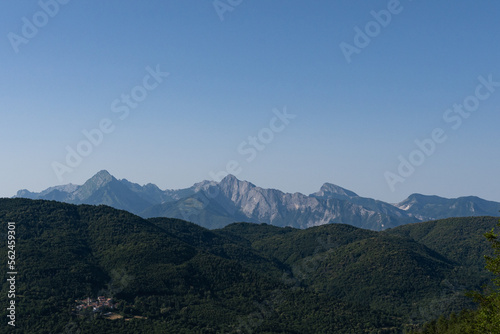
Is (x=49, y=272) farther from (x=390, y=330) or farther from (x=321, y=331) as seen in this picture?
(x=390, y=330)

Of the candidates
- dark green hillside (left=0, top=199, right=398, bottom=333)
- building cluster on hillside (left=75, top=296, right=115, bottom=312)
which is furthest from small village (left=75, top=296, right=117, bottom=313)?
dark green hillside (left=0, top=199, right=398, bottom=333)

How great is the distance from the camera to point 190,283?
596 ft

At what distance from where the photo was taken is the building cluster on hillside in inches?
5719

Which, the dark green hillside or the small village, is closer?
the dark green hillside

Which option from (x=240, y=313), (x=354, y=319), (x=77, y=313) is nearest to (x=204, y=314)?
(x=240, y=313)

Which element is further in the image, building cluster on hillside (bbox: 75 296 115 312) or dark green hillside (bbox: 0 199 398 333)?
building cluster on hillside (bbox: 75 296 115 312)

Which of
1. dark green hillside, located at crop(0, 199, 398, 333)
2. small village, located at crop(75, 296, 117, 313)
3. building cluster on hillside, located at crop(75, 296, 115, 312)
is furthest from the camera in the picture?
building cluster on hillside, located at crop(75, 296, 115, 312)

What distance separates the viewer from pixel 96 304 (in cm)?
14975

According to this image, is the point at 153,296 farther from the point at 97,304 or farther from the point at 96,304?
the point at 96,304

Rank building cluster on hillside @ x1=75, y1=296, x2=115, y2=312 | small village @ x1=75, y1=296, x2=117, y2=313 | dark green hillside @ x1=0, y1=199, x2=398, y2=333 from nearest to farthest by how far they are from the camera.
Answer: dark green hillside @ x1=0, y1=199, x2=398, y2=333 → small village @ x1=75, y1=296, x2=117, y2=313 → building cluster on hillside @ x1=75, y1=296, x2=115, y2=312

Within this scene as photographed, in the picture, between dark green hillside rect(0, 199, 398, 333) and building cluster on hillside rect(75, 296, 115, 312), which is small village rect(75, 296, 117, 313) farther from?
dark green hillside rect(0, 199, 398, 333)

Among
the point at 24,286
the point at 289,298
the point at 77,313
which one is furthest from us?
the point at 289,298

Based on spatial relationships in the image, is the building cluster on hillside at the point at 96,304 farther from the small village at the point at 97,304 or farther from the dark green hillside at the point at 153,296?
the dark green hillside at the point at 153,296

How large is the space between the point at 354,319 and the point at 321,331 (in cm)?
2067
